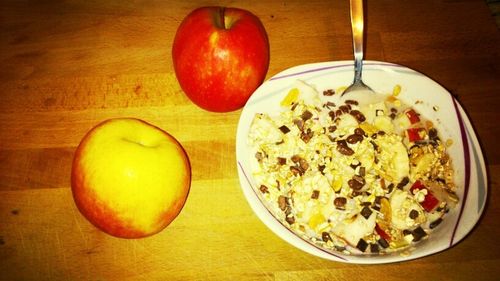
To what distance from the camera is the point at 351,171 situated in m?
0.74

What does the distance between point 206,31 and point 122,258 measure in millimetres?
496

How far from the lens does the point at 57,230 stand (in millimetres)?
741

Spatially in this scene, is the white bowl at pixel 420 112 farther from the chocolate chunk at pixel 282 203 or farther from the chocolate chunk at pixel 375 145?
the chocolate chunk at pixel 375 145

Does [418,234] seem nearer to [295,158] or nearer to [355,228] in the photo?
[355,228]

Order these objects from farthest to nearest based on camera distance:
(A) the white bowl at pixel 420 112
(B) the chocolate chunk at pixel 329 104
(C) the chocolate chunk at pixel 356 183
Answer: (B) the chocolate chunk at pixel 329 104 → (C) the chocolate chunk at pixel 356 183 → (A) the white bowl at pixel 420 112

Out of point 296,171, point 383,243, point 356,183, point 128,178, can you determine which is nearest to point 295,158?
point 296,171

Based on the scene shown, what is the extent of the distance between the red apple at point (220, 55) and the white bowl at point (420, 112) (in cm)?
5

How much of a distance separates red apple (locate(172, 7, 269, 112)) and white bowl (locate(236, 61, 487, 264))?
5cm

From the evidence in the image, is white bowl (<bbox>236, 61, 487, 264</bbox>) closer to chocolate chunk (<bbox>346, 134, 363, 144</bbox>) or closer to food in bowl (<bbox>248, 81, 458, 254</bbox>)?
food in bowl (<bbox>248, 81, 458, 254</bbox>)

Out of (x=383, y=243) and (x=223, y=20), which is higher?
(x=223, y=20)

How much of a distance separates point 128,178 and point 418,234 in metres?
0.55

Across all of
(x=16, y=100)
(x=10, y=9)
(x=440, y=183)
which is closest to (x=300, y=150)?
(x=440, y=183)

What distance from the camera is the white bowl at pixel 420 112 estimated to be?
2.02ft

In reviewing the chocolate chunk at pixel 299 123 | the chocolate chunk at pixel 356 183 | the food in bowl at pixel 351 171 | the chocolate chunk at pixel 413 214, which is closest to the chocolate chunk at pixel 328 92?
the food in bowl at pixel 351 171
